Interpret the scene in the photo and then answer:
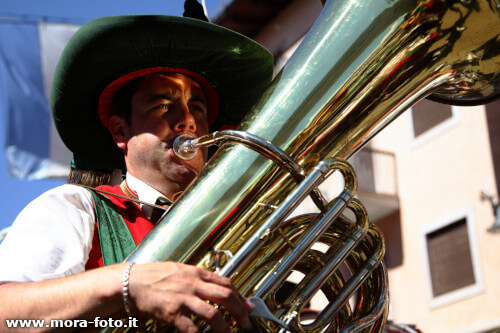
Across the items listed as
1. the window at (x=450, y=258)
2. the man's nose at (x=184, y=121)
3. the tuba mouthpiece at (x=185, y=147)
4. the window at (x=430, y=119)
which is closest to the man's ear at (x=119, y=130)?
the man's nose at (x=184, y=121)

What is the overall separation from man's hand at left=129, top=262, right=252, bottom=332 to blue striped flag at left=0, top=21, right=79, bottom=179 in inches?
218

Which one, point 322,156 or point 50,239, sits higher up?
point 322,156

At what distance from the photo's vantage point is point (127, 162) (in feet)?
8.18

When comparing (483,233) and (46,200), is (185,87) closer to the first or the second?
(46,200)

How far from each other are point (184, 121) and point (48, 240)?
0.75 metres

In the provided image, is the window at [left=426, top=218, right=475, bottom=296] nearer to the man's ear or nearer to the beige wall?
the beige wall

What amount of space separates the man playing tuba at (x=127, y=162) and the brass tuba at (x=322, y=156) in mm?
159

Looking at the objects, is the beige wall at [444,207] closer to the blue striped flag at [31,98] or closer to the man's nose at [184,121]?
the blue striped flag at [31,98]

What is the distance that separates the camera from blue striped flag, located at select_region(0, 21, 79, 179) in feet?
22.5

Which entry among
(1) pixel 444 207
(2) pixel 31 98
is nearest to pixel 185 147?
(2) pixel 31 98

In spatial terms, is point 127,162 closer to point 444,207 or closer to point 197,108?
point 197,108

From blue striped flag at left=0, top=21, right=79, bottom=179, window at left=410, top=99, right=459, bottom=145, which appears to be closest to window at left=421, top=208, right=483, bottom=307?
window at left=410, top=99, right=459, bottom=145

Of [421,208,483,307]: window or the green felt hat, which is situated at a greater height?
[421,208,483,307]: window

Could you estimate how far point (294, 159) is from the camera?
182 cm
